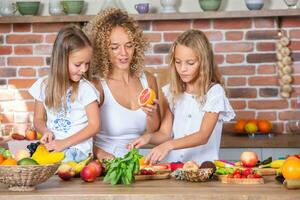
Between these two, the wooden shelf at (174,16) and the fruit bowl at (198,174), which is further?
the wooden shelf at (174,16)

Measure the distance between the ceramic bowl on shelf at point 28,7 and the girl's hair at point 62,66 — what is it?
1695 mm

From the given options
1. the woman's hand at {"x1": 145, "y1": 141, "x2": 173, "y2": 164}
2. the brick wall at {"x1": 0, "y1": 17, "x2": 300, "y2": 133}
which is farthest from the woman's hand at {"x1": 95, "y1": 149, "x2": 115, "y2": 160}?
→ the brick wall at {"x1": 0, "y1": 17, "x2": 300, "y2": 133}

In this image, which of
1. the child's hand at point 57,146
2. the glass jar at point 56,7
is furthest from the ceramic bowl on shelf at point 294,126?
the child's hand at point 57,146

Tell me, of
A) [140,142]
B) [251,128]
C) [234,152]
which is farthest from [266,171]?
[251,128]

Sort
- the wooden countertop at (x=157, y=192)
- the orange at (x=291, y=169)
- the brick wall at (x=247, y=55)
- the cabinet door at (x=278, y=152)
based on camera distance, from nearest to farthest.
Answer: the wooden countertop at (x=157, y=192) < the orange at (x=291, y=169) < the cabinet door at (x=278, y=152) < the brick wall at (x=247, y=55)

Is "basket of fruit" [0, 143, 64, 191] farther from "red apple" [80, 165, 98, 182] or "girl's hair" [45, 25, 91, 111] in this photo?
"girl's hair" [45, 25, 91, 111]

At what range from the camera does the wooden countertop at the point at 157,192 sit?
109 inches

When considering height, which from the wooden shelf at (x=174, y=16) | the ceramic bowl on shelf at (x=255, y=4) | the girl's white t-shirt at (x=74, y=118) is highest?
the ceramic bowl on shelf at (x=255, y=4)

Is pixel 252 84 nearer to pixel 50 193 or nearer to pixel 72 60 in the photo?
pixel 72 60

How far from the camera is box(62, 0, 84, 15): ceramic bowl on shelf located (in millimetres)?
5336

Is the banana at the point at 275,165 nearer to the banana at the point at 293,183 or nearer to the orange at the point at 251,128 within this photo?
the banana at the point at 293,183

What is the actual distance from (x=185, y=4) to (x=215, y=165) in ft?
7.45

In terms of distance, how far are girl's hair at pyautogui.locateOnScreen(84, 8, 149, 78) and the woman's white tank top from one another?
0.11 metres

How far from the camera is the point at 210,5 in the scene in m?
5.27
